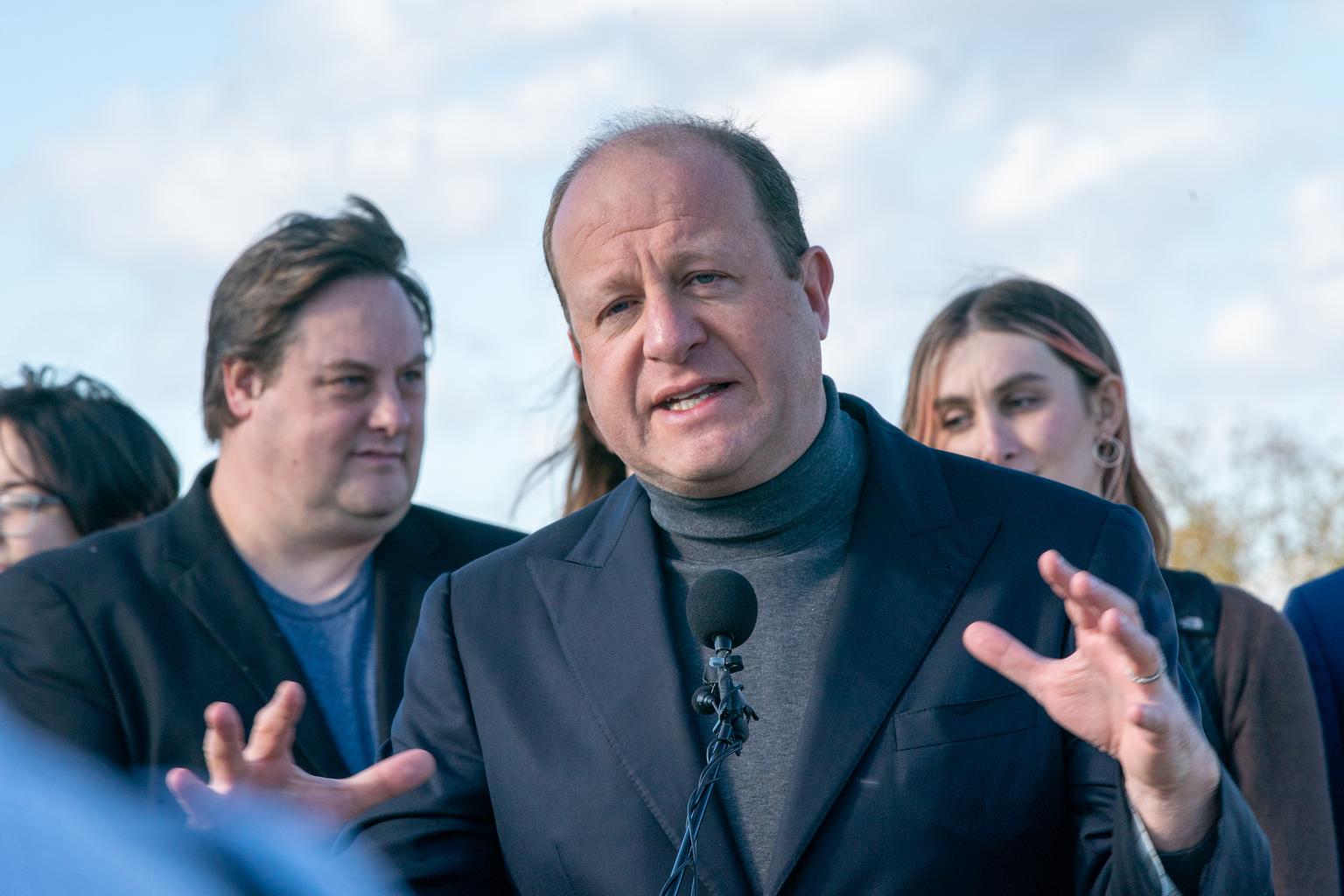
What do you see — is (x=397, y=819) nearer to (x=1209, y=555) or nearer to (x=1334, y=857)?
(x=1334, y=857)

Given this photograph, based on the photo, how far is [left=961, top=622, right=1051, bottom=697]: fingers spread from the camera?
2566 millimetres

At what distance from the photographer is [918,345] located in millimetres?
5785

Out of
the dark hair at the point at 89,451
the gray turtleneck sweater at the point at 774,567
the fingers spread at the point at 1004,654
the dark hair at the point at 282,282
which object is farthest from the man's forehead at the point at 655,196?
the dark hair at the point at 89,451

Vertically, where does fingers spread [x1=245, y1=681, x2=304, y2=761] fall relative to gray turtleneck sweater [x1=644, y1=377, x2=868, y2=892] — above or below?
below

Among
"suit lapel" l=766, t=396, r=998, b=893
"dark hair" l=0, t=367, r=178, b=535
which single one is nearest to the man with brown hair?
"dark hair" l=0, t=367, r=178, b=535

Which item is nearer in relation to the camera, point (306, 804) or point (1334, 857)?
point (306, 804)

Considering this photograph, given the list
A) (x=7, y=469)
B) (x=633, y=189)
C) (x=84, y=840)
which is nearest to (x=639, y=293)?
(x=633, y=189)

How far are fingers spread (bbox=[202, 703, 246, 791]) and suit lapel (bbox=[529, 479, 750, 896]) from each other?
0.76 metres

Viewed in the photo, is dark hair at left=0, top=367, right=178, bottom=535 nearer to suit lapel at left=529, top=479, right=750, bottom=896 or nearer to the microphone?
suit lapel at left=529, top=479, right=750, bottom=896

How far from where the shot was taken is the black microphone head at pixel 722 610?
2.61 metres

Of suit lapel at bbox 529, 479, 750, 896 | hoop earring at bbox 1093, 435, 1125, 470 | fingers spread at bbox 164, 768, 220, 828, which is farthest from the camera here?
hoop earring at bbox 1093, 435, 1125, 470

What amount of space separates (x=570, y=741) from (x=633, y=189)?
3.70 feet

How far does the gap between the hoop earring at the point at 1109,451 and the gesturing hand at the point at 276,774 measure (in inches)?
128

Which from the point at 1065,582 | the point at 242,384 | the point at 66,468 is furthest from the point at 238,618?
the point at 1065,582
